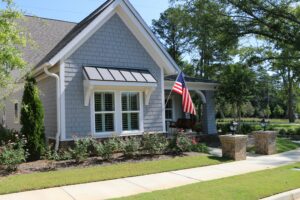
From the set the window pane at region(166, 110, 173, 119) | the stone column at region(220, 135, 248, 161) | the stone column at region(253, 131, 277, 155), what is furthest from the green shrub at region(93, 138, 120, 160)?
the window pane at region(166, 110, 173, 119)

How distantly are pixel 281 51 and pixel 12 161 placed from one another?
82.2 ft

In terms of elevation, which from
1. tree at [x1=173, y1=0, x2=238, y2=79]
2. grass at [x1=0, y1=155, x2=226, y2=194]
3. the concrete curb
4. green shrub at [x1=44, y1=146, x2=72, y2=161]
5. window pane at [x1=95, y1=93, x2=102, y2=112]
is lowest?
the concrete curb

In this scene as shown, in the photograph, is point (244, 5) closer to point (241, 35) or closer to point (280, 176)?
point (241, 35)

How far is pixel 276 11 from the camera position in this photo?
23.2 meters

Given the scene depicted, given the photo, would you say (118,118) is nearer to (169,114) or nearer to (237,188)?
(237,188)

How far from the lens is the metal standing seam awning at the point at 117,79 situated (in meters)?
12.3

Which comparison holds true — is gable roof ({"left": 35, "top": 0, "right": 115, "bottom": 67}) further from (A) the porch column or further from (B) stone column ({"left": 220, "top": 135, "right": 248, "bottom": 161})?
(A) the porch column

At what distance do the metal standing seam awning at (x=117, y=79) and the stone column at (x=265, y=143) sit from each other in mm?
5146

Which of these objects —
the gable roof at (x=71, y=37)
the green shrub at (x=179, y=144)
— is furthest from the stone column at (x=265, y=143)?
the gable roof at (x=71, y=37)

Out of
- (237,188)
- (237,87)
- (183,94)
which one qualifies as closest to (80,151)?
(183,94)

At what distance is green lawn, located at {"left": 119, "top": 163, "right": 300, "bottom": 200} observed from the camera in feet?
23.1

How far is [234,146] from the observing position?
12445mm

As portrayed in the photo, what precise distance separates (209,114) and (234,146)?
8145 mm

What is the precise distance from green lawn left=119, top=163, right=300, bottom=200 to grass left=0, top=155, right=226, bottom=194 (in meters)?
2.11
